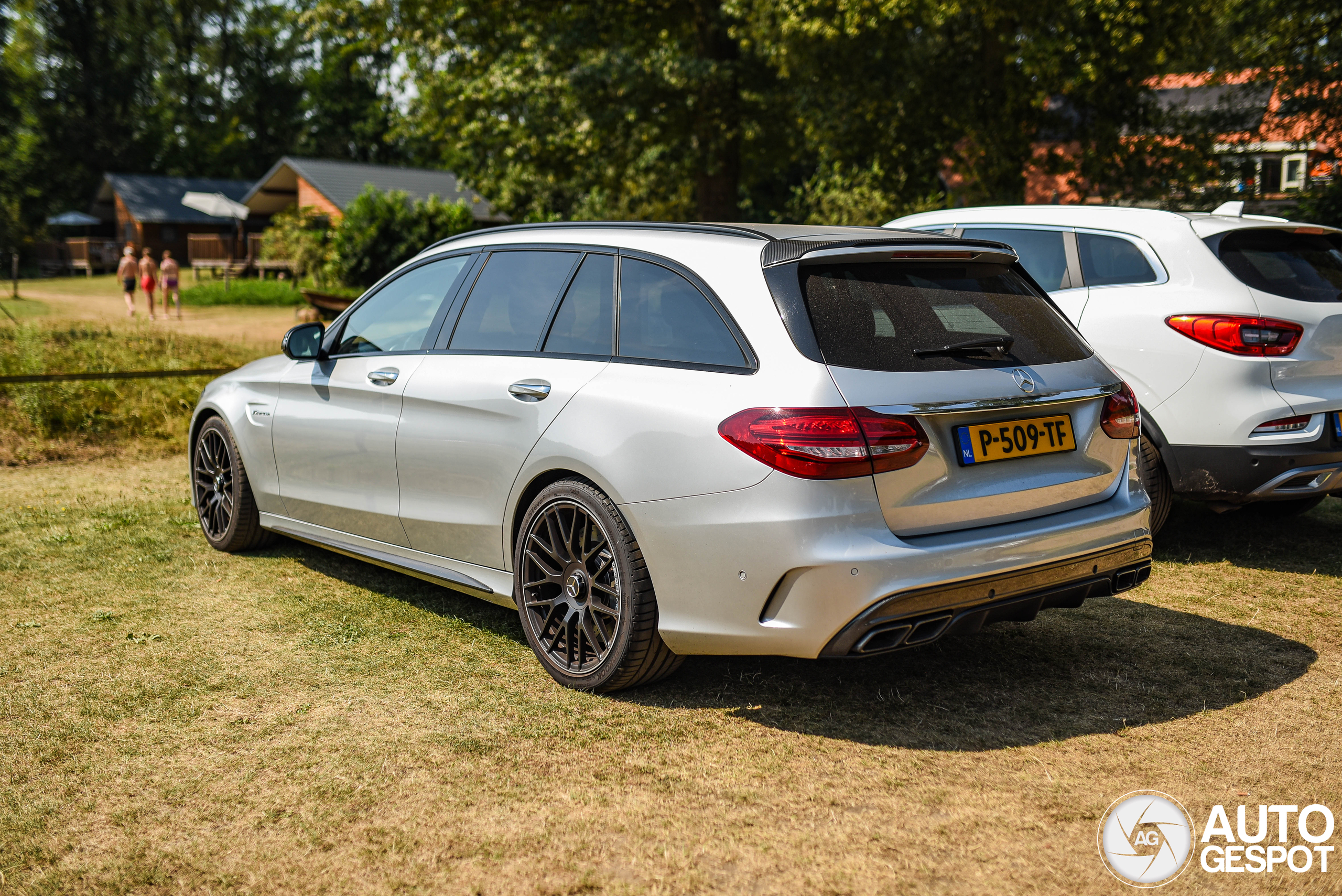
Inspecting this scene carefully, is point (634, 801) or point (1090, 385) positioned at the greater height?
point (1090, 385)

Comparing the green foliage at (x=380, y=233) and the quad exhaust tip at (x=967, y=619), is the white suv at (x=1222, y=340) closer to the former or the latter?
the quad exhaust tip at (x=967, y=619)

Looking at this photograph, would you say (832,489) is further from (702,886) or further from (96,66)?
(96,66)

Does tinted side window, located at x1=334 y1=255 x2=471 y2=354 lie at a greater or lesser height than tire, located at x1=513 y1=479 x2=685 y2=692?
greater

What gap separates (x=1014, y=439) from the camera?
378 cm

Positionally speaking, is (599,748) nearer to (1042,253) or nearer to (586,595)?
(586,595)

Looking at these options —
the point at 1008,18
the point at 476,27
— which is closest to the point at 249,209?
the point at 476,27

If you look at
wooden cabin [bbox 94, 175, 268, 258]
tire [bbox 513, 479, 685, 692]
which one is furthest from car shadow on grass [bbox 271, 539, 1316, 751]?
wooden cabin [bbox 94, 175, 268, 258]

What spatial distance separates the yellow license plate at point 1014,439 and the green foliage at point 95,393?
27.8 feet

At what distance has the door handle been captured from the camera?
13.9 ft

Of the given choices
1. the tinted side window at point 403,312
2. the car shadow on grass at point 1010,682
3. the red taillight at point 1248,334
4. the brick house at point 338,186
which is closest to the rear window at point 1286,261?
the red taillight at point 1248,334

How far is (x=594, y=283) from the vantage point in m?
4.38

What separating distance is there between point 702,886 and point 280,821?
1235mm

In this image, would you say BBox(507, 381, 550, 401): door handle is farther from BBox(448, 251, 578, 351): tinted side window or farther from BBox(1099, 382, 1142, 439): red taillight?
BBox(1099, 382, 1142, 439): red taillight

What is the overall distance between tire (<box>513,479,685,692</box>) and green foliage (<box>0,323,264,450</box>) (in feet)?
23.2
